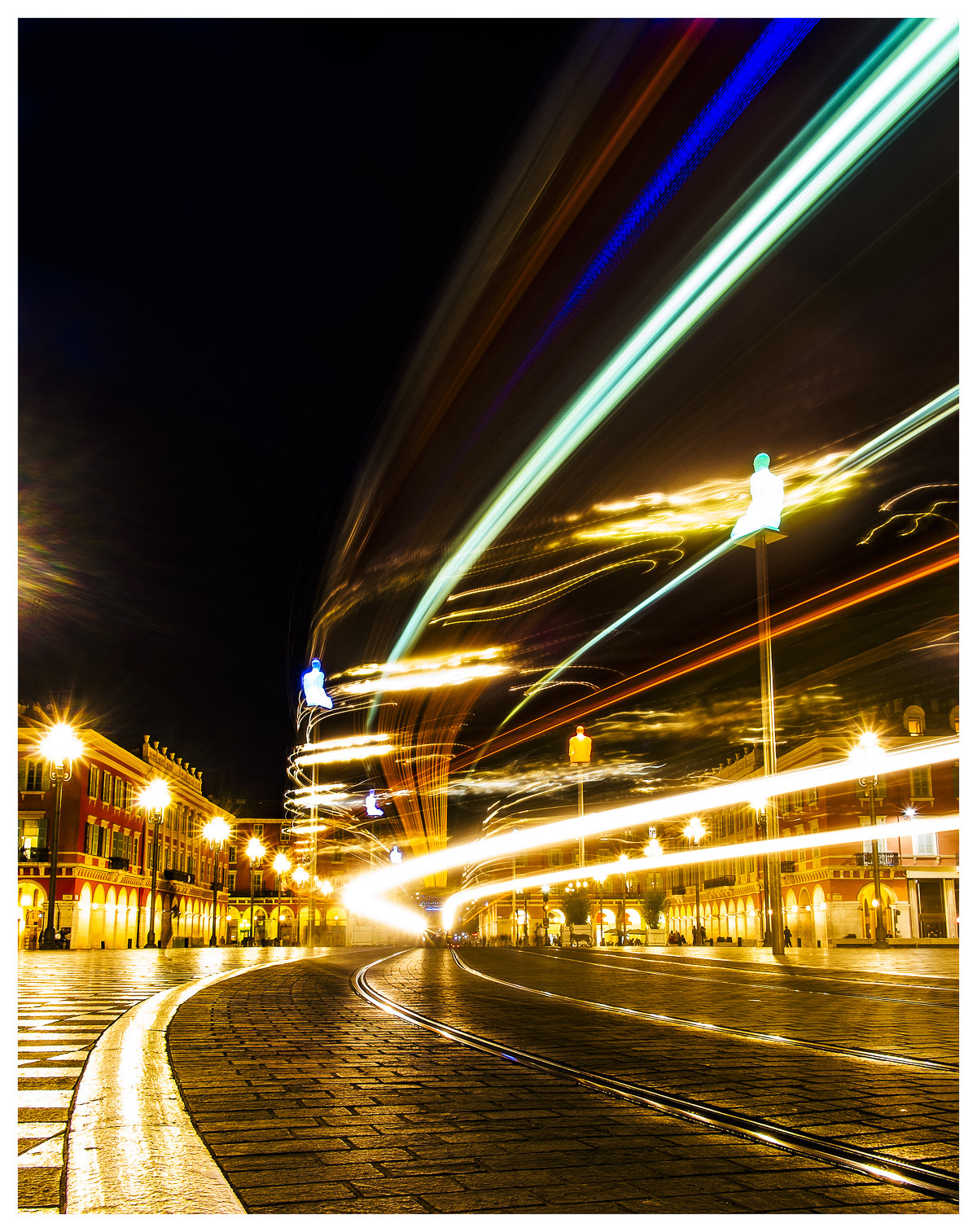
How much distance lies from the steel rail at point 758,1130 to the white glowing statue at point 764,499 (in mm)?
17282

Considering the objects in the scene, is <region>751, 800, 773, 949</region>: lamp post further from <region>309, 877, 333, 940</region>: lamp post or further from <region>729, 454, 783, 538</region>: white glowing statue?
<region>309, 877, 333, 940</region>: lamp post

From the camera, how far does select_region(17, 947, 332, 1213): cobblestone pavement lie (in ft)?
14.5

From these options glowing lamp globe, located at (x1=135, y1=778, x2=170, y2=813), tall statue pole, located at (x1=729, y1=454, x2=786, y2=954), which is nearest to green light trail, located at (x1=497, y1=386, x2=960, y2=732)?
tall statue pole, located at (x1=729, y1=454, x2=786, y2=954)

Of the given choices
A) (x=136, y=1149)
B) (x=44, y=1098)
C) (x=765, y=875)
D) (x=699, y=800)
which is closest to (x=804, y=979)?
(x=699, y=800)

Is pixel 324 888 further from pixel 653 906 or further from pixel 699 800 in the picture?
pixel 699 800

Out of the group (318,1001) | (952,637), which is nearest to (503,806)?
(952,637)

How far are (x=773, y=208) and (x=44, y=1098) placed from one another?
10.7 metres

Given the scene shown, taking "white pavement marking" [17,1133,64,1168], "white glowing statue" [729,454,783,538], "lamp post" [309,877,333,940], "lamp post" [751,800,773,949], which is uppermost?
"white glowing statue" [729,454,783,538]

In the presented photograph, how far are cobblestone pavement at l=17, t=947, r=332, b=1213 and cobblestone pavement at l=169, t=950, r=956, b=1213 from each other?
0.70 m

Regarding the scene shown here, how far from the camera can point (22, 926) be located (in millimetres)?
54250

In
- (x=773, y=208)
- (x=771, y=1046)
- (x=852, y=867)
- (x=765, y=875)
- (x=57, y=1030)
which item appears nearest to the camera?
(x=771, y=1046)

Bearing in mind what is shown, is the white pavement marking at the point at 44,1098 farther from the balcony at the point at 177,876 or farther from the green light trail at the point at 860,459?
the balcony at the point at 177,876

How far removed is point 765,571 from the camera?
24.8m
